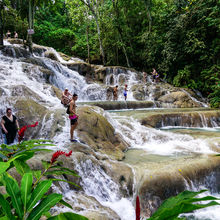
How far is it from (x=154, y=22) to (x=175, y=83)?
1037cm

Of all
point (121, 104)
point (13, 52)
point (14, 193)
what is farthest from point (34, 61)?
point (14, 193)

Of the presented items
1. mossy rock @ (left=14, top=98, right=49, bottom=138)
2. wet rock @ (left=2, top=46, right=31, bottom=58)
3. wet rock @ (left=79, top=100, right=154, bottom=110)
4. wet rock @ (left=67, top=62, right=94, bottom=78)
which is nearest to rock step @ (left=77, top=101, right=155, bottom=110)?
wet rock @ (left=79, top=100, right=154, bottom=110)

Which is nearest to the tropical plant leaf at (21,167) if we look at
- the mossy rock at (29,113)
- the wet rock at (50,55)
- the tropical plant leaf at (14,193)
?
the tropical plant leaf at (14,193)

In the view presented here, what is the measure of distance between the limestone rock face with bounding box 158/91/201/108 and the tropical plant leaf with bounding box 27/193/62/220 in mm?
15881

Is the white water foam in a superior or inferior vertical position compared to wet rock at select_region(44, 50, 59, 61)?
inferior

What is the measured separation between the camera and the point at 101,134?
7090 millimetres

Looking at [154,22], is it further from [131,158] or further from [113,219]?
[113,219]

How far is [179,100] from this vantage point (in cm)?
1584

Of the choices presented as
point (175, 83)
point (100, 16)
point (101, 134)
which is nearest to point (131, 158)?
point (101, 134)

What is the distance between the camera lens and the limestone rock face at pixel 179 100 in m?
15.7

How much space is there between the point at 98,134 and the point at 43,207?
6322 millimetres

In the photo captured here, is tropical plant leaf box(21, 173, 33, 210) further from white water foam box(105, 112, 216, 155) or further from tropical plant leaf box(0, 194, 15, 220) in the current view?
white water foam box(105, 112, 216, 155)

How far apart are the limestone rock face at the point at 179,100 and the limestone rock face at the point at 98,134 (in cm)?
968

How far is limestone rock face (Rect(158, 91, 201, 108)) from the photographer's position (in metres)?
15.7
